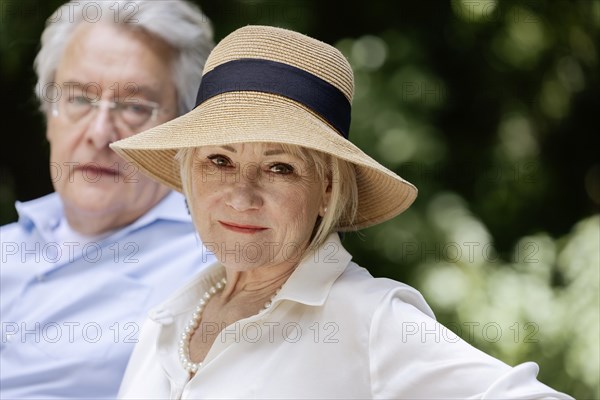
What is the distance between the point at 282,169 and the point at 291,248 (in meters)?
0.17

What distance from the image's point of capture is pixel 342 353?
1.77 m

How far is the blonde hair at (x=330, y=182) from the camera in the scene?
1856 mm

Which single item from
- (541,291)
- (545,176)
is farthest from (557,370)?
(545,176)

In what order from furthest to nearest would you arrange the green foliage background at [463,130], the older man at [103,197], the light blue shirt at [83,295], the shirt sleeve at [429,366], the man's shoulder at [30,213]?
the green foliage background at [463,130], the man's shoulder at [30,213], the older man at [103,197], the light blue shirt at [83,295], the shirt sleeve at [429,366]

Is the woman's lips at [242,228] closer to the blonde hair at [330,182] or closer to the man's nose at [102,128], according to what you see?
the blonde hair at [330,182]

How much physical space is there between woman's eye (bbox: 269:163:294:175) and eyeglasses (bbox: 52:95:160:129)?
97 cm

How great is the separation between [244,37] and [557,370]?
2.22 meters

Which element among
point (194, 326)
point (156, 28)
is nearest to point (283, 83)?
point (194, 326)

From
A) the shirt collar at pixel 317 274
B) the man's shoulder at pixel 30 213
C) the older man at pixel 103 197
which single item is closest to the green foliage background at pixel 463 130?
the man's shoulder at pixel 30 213

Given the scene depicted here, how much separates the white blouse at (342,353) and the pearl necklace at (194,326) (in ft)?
0.07

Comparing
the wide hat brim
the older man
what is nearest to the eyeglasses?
the older man

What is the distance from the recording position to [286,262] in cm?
196

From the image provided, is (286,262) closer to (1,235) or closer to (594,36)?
(1,235)

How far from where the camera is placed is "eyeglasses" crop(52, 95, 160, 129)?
2707 millimetres
